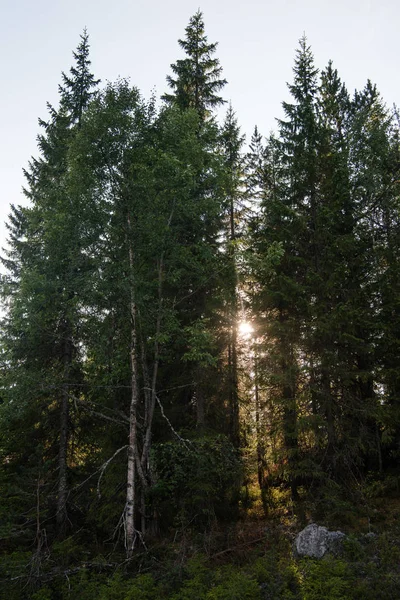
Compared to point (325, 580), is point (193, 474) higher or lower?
higher

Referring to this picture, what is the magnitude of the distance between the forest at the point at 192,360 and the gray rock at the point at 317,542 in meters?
0.41

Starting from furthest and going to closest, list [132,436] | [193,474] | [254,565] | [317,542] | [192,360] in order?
1. [192,360]
2. [193,474]
3. [132,436]
4. [317,542]
5. [254,565]

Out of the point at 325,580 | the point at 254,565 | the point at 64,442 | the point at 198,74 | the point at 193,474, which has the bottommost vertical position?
the point at 254,565

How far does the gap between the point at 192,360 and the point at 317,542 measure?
653cm

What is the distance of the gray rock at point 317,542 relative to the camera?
950cm

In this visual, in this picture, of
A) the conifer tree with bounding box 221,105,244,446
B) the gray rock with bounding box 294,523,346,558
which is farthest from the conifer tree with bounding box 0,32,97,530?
the gray rock with bounding box 294,523,346,558

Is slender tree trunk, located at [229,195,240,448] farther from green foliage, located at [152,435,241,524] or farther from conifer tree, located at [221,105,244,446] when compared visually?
green foliage, located at [152,435,241,524]

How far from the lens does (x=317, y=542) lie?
9773 mm

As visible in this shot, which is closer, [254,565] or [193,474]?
[254,565]

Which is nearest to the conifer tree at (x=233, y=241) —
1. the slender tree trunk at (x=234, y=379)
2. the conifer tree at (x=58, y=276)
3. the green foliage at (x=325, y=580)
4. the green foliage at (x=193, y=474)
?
the slender tree trunk at (x=234, y=379)

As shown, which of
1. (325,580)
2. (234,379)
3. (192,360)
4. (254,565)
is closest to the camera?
(325,580)

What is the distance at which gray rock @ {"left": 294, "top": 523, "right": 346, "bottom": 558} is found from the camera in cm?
950

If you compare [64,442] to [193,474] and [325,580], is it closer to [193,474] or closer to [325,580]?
[193,474]

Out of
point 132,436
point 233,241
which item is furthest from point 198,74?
point 132,436
